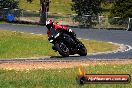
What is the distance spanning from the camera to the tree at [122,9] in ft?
163

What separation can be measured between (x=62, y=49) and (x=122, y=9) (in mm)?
31285

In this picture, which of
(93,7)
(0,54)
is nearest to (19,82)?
(0,54)

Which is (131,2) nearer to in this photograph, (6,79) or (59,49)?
(59,49)

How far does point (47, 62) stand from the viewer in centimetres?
1747

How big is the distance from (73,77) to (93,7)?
4521 cm

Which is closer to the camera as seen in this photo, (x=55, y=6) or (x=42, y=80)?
(x=42, y=80)

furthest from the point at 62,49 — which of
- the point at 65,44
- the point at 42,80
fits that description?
the point at 42,80

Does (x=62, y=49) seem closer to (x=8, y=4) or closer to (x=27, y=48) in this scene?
(x=27, y=48)

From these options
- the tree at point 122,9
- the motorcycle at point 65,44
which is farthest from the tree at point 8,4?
the motorcycle at point 65,44

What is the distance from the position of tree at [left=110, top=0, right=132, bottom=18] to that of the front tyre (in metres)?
29.4

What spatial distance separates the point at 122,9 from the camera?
51188mm

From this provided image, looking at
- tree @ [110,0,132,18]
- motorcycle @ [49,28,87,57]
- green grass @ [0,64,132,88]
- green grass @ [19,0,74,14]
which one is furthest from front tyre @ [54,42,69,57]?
green grass @ [19,0,74,14]

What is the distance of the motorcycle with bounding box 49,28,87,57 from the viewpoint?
68.1ft

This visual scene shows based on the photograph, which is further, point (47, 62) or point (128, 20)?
point (128, 20)
